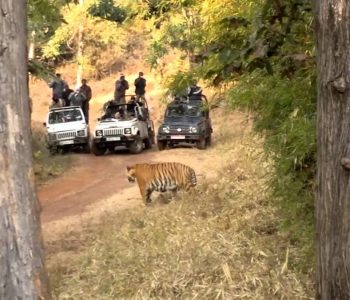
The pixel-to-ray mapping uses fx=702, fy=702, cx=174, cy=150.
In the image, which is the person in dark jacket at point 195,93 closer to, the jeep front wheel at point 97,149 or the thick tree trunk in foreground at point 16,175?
the jeep front wheel at point 97,149

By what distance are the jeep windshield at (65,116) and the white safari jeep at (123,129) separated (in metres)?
0.77

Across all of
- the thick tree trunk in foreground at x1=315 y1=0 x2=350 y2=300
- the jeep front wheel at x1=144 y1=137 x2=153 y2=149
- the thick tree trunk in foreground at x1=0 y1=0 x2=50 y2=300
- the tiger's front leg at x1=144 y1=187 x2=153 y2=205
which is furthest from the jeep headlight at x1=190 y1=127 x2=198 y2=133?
the thick tree trunk in foreground at x1=315 y1=0 x2=350 y2=300

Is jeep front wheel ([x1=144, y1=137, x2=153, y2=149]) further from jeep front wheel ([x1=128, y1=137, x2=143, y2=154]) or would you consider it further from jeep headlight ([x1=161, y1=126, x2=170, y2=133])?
jeep headlight ([x1=161, y1=126, x2=170, y2=133])

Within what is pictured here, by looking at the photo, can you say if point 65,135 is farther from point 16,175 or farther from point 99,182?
point 16,175

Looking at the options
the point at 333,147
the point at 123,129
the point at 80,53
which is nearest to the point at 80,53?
the point at 80,53

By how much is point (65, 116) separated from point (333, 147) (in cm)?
1989

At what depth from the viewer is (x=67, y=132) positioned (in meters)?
22.0

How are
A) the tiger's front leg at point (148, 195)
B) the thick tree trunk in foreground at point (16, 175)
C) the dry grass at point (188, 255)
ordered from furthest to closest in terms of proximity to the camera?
the tiger's front leg at point (148, 195)
the dry grass at point (188, 255)
the thick tree trunk in foreground at point (16, 175)

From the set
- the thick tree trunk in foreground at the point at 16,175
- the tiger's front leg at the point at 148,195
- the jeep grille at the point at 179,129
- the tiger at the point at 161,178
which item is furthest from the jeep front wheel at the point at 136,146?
the thick tree trunk in foreground at the point at 16,175

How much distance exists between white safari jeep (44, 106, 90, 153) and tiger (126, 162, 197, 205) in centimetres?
801

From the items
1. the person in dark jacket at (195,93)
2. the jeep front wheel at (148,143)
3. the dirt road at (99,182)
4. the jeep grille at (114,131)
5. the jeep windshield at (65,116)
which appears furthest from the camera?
the jeep front wheel at (148,143)

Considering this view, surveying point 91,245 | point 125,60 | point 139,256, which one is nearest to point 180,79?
point 91,245

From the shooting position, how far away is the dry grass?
6738mm

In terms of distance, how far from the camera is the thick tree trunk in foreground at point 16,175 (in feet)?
12.7
